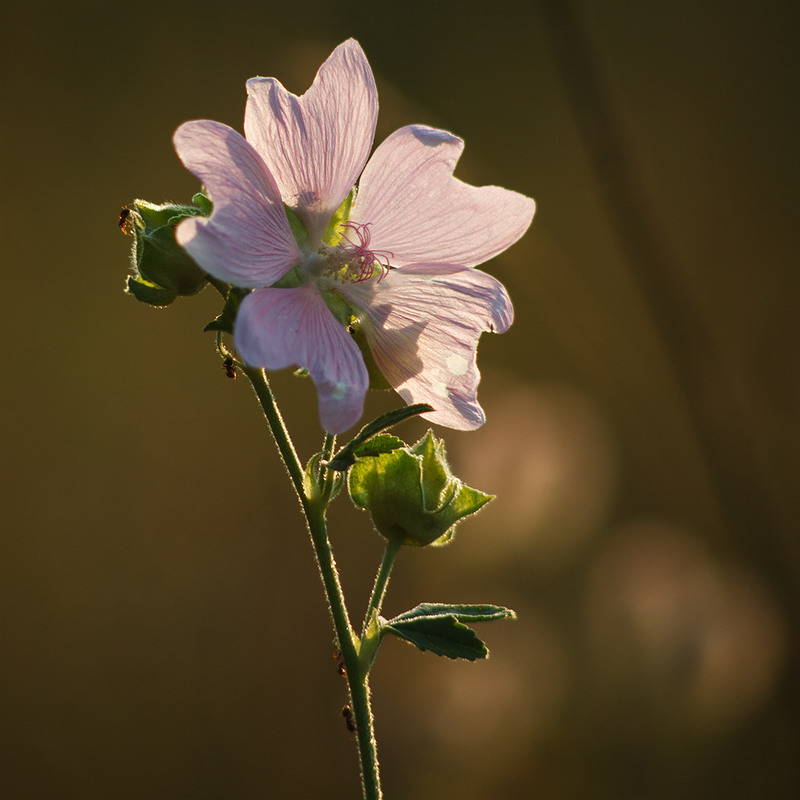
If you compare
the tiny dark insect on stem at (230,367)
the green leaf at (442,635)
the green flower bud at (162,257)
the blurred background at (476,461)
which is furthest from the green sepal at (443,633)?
the blurred background at (476,461)

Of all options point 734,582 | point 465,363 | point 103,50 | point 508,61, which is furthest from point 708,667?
point 103,50

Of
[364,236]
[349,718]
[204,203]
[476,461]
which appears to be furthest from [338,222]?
[476,461]

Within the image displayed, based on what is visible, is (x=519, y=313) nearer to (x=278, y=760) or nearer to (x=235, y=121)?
(x=235, y=121)

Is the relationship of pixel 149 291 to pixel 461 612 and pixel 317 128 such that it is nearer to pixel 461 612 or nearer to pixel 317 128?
pixel 317 128

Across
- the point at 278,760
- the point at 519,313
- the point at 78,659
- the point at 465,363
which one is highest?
the point at 465,363

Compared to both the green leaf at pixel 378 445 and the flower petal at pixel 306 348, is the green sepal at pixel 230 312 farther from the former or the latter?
the green leaf at pixel 378 445

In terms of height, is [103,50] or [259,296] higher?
[103,50]
